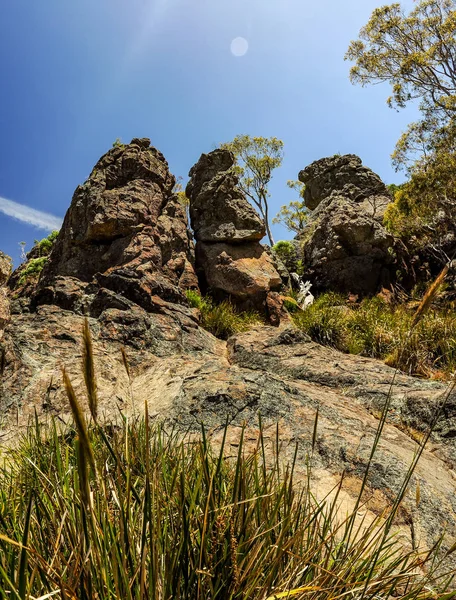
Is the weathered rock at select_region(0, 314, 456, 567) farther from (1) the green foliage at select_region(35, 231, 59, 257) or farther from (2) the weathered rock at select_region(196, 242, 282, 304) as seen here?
(1) the green foliage at select_region(35, 231, 59, 257)

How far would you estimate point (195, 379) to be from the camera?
4883mm

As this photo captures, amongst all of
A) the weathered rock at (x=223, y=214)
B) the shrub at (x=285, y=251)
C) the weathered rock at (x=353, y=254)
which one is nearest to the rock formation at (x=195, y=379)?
the weathered rock at (x=223, y=214)

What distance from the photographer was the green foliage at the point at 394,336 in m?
7.45

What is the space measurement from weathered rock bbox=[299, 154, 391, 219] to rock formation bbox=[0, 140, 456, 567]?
40.1 ft

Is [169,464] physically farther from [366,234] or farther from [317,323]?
[366,234]

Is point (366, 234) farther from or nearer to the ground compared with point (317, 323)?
farther from the ground

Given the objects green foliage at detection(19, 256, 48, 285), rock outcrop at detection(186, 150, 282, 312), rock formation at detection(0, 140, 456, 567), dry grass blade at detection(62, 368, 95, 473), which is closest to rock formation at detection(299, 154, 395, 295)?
rock outcrop at detection(186, 150, 282, 312)

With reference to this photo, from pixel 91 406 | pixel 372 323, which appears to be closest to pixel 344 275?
pixel 372 323

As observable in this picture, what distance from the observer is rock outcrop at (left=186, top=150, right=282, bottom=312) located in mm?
12359

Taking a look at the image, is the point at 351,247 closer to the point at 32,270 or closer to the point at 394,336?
the point at 394,336

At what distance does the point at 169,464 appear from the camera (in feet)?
6.65

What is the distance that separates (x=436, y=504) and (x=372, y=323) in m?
7.24

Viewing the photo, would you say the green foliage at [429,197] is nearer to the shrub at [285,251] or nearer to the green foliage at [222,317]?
the shrub at [285,251]

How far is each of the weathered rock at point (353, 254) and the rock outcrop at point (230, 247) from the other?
10.5 ft
